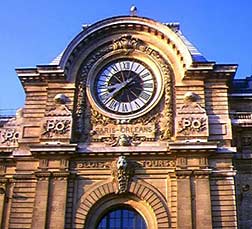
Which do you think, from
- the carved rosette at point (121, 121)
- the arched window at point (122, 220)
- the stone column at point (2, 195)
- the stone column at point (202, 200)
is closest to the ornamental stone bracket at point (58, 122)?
the carved rosette at point (121, 121)

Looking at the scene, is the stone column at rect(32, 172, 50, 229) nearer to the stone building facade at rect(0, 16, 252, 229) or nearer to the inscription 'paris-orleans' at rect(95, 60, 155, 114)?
the stone building facade at rect(0, 16, 252, 229)

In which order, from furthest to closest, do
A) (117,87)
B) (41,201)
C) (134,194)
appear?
(117,87), (134,194), (41,201)

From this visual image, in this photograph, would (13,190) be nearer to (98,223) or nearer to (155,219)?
(98,223)

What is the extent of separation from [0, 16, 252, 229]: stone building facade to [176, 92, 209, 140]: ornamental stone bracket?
49 mm

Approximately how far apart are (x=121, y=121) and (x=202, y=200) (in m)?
5.64

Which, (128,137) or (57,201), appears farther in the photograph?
(128,137)

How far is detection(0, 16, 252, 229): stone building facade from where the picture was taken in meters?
24.7

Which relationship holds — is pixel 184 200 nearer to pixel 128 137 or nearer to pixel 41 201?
pixel 128 137

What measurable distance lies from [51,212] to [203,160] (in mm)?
7311

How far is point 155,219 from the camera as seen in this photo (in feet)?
80.2

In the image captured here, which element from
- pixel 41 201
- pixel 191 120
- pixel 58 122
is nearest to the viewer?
pixel 41 201

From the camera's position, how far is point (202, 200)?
2423 centimetres

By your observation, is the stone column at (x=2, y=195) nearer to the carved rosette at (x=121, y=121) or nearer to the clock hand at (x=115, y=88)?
the carved rosette at (x=121, y=121)

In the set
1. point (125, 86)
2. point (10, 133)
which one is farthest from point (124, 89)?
point (10, 133)
